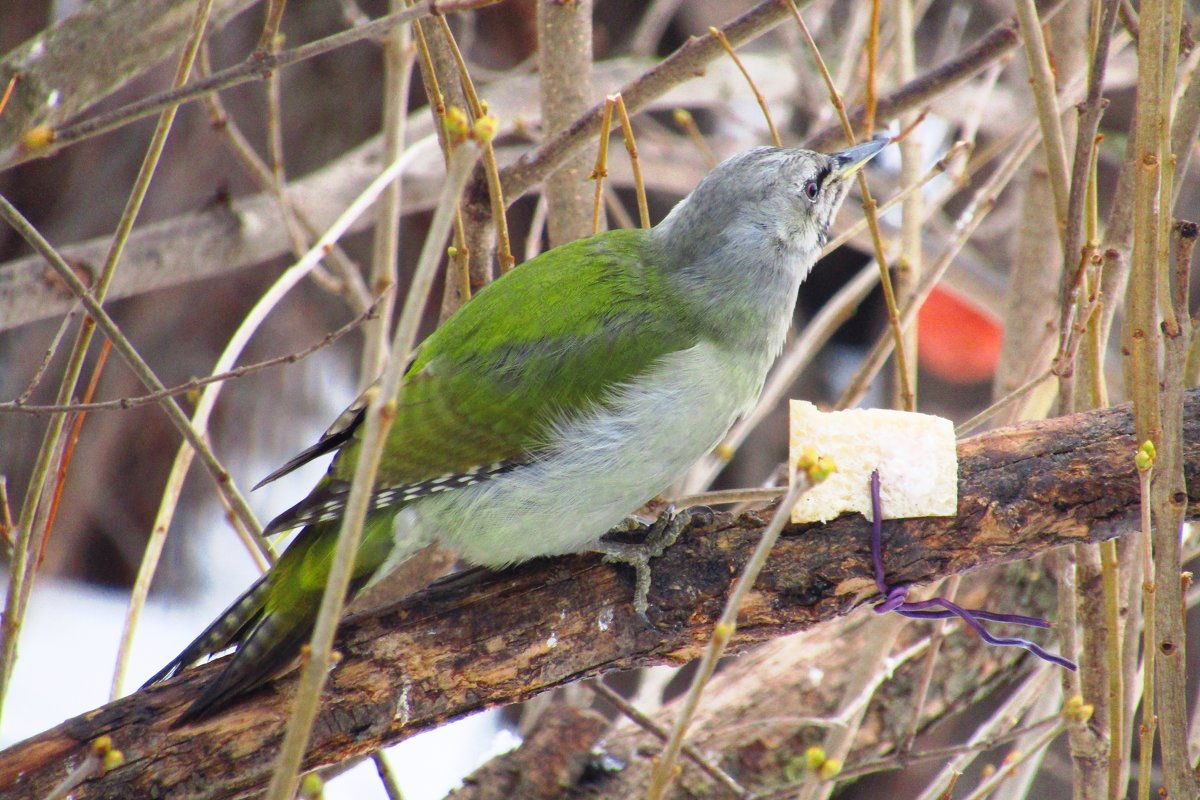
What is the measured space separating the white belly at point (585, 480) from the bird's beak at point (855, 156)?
804 millimetres

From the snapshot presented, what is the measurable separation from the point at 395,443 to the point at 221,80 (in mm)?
1037

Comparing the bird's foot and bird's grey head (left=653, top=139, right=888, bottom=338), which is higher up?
bird's grey head (left=653, top=139, right=888, bottom=338)

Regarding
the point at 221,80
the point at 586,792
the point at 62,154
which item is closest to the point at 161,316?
the point at 62,154

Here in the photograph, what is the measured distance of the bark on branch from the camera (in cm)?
232

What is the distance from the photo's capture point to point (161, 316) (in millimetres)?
6086

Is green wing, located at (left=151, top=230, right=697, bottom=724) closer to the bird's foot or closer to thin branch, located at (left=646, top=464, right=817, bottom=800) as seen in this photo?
the bird's foot

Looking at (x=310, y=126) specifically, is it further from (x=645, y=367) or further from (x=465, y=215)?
(x=645, y=367)

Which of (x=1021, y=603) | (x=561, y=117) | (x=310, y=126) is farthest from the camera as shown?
(x=310, y=126)

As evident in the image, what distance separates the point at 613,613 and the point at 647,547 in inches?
7.0

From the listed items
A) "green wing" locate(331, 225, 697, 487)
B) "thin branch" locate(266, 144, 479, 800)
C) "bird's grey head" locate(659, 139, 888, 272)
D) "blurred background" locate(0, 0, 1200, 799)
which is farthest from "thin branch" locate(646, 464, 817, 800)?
"blurred background" locate(0, 0, 1200, 799)

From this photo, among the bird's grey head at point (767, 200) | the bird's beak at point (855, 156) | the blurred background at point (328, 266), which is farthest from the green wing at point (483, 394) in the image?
the blurred background at point (328, 266)

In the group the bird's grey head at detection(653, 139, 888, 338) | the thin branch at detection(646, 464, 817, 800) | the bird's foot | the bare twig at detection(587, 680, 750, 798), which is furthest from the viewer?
the bird's grey head at detection(653, 139, 888, 338)

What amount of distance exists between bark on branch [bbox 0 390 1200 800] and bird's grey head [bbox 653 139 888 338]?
0.75 metres

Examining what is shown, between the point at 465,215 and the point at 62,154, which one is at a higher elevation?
the point at 62,154
